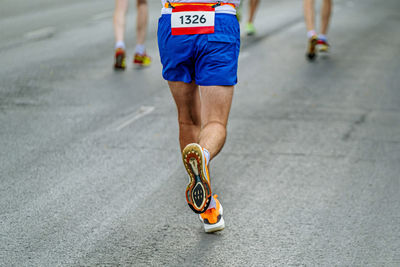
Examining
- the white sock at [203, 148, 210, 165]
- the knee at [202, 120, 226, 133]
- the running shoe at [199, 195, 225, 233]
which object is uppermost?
the knee at [202, 120, 226, 133]

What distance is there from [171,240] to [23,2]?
48.4 feet

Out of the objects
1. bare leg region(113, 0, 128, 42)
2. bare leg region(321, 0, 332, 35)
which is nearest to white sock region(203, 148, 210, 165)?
bare leg region(113, 0, 128, 42)

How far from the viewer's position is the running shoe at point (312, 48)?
9.66 m

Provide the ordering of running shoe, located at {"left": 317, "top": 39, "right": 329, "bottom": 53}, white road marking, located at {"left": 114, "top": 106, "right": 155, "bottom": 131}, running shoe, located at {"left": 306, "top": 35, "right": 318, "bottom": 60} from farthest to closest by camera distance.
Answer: running shoe, located at {"left": 317, "top": 39, "right": 329, "bottom": 53} < running shoe, located at {"left": 306, "top": 35, "right": 318, "bottom": 60} < white road marking, located at {"left": 114, "top": 106, "right": 155, "bottom": 131}

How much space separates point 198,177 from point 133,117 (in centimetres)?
327

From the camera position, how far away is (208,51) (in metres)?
3.71

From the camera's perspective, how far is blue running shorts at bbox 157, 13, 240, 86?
370 cm

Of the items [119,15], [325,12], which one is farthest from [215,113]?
[325,12]

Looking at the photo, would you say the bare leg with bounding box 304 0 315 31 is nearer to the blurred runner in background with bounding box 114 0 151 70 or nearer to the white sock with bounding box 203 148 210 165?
the blurred runner in background with bounding box 114 0 151 70

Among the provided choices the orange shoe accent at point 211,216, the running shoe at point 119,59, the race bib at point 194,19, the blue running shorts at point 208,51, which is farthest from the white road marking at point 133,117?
the race bib at point 194,19

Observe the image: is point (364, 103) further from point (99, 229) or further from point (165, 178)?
point (99, 229)

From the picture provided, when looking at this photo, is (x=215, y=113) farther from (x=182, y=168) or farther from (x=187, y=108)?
(x=182, y=168)

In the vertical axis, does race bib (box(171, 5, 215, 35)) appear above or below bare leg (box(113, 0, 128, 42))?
above

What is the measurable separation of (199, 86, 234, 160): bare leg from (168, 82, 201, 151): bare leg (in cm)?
16
